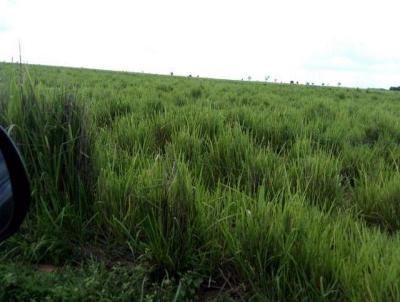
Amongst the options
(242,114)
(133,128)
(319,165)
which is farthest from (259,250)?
(242,114)

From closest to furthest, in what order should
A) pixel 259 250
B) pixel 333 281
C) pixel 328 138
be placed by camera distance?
pixel 333 281 < pixel 259 250 < pixel 328 138

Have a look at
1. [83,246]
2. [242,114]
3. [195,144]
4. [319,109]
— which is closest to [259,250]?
[83,246]

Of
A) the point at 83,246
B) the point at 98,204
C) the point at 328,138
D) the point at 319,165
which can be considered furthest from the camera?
the point at 328,138

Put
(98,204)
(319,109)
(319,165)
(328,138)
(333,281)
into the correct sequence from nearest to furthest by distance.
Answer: (333,281) < (98,204) < (319,165) < (328,138) < (319,109)

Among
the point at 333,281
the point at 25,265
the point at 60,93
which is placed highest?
the point at 60,93

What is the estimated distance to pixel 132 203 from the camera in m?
2.11

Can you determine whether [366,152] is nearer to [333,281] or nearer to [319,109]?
[333,281]

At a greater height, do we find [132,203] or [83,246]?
A: [132,203]

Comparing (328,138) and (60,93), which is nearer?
(60,93)

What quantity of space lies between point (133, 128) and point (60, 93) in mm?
1057

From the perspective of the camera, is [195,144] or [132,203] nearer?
[132,203]

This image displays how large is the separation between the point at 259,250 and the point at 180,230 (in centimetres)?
36

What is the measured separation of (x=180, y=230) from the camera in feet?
6.16

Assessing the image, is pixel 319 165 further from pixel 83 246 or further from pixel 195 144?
pixel 83 246
